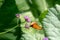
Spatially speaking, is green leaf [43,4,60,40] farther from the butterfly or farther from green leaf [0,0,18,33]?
green leaf [0,0,18,33]

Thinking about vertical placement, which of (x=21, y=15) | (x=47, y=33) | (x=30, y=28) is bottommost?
(x=47, y=33)

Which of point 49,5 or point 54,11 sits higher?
point 49,5

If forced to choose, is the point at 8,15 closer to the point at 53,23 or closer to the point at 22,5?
the point at 22,5

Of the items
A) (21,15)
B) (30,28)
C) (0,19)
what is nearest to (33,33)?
(30,28)

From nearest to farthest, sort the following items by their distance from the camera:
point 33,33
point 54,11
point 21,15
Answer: point 54,11 → point 33,33 → point 21,15

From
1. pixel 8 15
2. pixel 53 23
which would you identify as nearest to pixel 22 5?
pixel 8 15

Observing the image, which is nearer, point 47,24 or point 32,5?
point 47,24

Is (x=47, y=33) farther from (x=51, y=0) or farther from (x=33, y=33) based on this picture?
(x=51, y=0)

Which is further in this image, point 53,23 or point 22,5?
point 22,5
